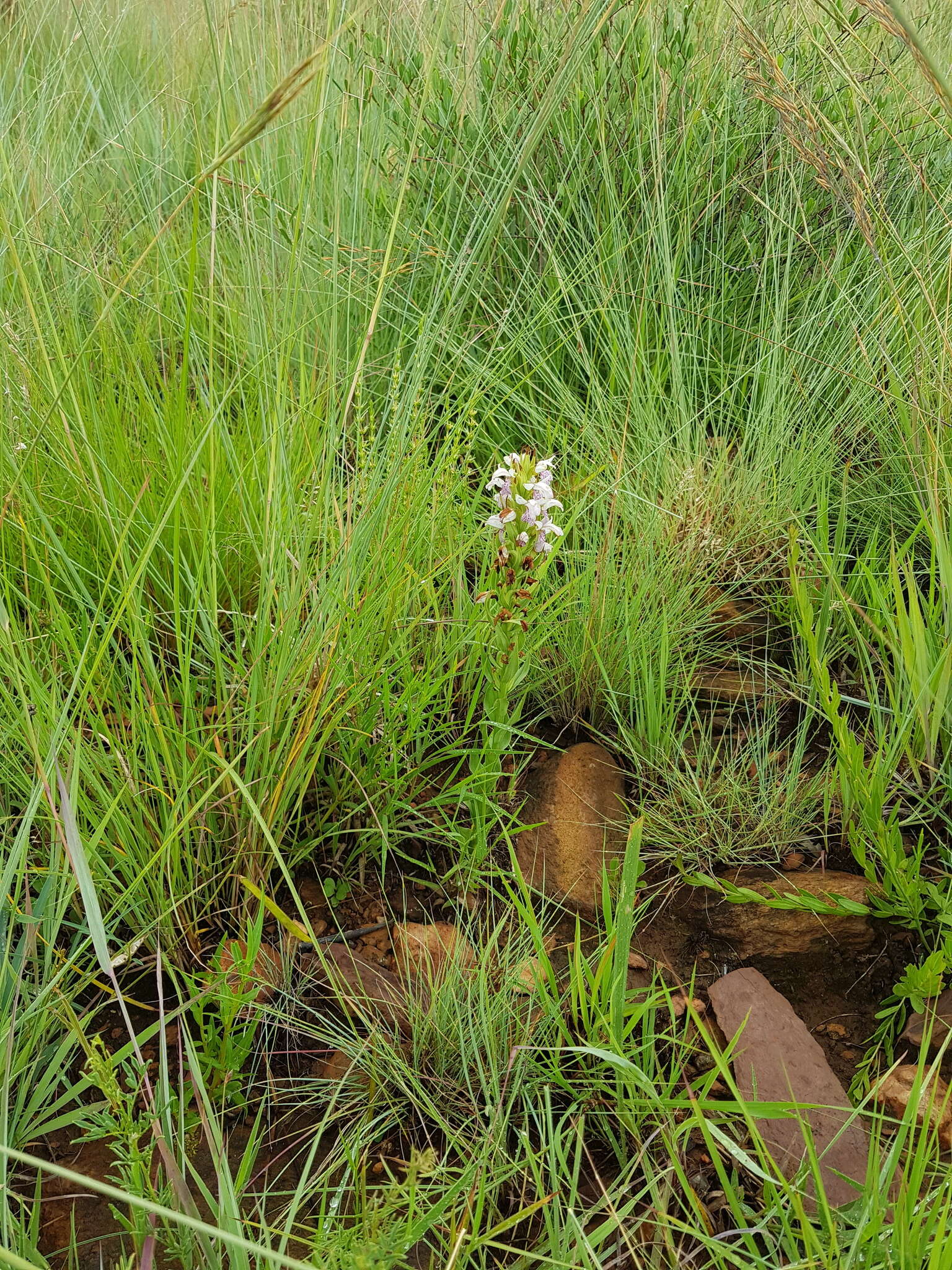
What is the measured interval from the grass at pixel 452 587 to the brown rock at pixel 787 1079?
46mm

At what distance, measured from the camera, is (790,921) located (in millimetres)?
1480

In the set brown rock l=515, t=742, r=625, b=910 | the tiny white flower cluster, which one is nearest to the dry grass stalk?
the tiny white flower cluster

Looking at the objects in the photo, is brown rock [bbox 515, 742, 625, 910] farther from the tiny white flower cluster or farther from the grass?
the tiny white flower cluster

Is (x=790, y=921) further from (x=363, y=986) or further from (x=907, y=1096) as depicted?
(x=363, y=986)

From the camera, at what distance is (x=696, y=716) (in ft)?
5.95

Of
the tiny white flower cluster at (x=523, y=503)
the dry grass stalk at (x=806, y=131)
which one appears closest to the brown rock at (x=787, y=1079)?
the tiny white flower cluster at (x=523, y=503)

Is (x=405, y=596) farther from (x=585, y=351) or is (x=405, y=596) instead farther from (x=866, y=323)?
(x=866, y=323)

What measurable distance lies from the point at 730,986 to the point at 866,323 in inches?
67.3

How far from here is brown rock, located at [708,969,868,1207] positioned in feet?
3.83

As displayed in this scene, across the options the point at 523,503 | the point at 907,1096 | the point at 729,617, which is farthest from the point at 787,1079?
the point at 729,617

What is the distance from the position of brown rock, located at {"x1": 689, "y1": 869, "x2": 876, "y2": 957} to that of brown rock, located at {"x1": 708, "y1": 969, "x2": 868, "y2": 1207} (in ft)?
0.28

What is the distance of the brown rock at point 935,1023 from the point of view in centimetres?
129

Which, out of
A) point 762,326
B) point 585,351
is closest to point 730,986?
point 585,351

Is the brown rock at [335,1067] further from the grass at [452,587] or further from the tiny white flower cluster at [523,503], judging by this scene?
the tiny white flower cluster at [523,503]
